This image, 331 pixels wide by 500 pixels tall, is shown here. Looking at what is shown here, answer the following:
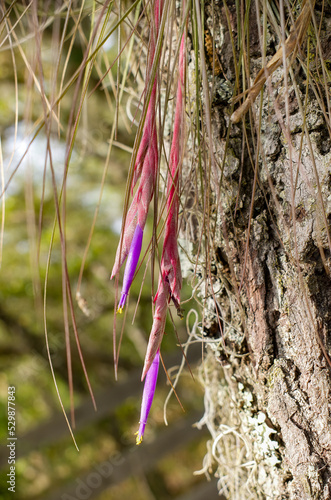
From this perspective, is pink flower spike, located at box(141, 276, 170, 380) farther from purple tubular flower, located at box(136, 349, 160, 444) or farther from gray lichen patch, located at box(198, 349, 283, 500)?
gray lichen patch, located at box(198, 349, 283, 500)

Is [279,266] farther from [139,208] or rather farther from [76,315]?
[76,315]

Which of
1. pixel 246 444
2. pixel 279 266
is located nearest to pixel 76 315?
pixel 246 444

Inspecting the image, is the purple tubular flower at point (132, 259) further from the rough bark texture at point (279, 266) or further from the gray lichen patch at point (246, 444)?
the gray lichen patch at point (246, 444)

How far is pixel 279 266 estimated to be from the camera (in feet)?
1.00

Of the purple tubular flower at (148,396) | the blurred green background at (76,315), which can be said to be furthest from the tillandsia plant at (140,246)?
the blurred green background at (76,315)

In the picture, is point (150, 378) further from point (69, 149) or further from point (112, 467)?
point (112, 467)

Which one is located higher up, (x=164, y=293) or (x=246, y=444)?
(x=164, y=293)

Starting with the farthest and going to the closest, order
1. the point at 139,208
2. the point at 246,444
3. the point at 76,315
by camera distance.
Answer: the point at 76,315 → the point at 246,444 → the point at 139,208

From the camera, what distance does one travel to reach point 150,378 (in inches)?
10.0

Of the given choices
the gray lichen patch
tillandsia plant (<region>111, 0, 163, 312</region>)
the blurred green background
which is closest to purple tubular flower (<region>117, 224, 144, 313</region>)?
tillandsia plant (<region>111, 0, 163, 312</region>)

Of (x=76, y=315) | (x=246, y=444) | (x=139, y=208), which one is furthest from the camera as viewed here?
(x=76, y=315)

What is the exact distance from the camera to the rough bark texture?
29cm

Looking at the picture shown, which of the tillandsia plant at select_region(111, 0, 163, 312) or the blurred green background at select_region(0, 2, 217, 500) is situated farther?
the blurred green background at select_region(0, 2, 217, 500)

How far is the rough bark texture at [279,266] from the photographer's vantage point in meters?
0.29
